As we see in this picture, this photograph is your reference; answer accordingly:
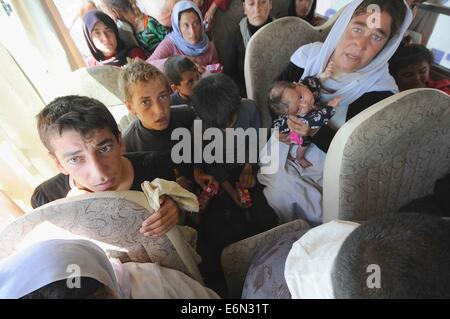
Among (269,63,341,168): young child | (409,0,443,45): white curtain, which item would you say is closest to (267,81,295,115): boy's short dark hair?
(269,63,341,168): young child

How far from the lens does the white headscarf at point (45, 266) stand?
0.47m

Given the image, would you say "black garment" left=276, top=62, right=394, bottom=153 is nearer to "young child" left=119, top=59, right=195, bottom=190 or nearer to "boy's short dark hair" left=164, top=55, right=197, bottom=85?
"young child" left=119, top=59, right=195, bottom=190

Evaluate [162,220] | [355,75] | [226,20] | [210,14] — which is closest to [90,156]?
[162,220]

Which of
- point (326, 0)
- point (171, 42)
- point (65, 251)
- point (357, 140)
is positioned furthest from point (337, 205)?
point (326, 0)

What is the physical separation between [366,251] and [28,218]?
25.8 inches

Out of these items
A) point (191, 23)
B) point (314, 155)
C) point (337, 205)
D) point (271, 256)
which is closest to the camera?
point (271, 256)

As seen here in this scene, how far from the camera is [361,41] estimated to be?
107cm

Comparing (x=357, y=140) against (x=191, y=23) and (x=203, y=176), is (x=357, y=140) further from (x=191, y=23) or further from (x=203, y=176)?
(x=191, y=23)

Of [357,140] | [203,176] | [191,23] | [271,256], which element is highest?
[191,23]

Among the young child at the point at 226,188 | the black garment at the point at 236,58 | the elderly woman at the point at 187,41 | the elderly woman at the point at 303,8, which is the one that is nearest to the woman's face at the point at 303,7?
the elderly woman at the point at 303,8

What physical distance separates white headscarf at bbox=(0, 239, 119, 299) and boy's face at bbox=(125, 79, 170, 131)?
60 centimetres

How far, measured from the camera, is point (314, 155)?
1.13m

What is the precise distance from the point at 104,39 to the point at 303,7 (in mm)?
1433

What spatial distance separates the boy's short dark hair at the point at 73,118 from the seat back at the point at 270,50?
0.80 meters
